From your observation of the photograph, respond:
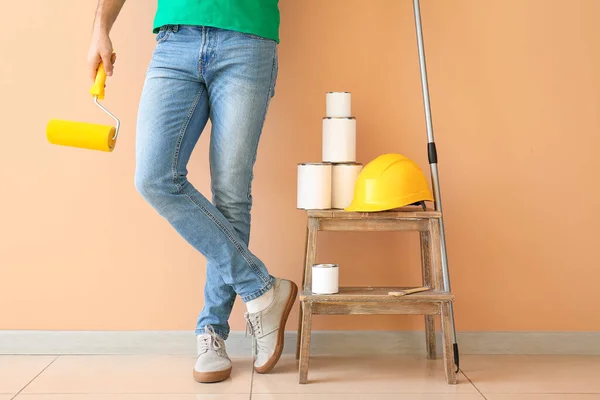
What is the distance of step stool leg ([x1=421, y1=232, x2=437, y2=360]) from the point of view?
2.23 metres

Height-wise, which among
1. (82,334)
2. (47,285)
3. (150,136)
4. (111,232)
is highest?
(150,136)

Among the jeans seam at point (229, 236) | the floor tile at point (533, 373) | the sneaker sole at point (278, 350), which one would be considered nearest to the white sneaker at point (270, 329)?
the sneaker sole at point (278, 350)

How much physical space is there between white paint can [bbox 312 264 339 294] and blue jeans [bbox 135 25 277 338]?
0.49ft

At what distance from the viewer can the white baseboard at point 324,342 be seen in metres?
2.32

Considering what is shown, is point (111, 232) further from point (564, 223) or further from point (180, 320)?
point (564, 223)

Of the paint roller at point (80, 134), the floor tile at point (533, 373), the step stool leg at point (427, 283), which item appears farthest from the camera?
the step stool leg at point (427, 283)

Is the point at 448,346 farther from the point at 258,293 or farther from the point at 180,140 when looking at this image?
the point at 180,140

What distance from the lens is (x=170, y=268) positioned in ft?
7.68

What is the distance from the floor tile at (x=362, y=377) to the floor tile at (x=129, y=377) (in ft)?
0.31

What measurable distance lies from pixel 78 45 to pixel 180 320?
90 cm

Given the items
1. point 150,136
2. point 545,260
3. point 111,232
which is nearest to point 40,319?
point 111,232

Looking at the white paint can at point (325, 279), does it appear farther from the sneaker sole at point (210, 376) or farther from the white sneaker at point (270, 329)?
the sneaker sole at point (210, 376)

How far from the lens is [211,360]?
2.04 meters

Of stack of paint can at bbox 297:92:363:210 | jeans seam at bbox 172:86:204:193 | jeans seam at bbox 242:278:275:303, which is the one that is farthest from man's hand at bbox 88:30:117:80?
jeans seam at bbox 242:278:275:303
